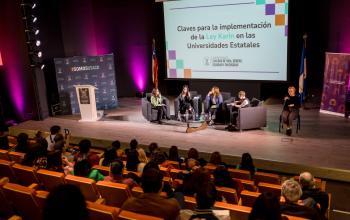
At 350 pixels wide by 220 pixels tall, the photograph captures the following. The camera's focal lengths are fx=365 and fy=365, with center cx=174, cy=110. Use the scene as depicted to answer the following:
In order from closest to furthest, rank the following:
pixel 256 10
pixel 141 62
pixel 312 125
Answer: pixel 312 125 < pixel 256 10 < pixel 141 62

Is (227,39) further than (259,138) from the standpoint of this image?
Yes

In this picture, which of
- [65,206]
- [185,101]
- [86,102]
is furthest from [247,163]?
[86,102]

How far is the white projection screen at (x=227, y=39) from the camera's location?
8945 millimetres

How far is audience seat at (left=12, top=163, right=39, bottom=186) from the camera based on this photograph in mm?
4031

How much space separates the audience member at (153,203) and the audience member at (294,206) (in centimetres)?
103

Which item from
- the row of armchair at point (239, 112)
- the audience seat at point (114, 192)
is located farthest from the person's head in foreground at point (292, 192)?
the row of armchair at point (239, 112)

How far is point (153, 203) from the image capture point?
Result: 267cm

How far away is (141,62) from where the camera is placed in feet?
41.4

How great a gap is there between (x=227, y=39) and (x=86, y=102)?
4.10m

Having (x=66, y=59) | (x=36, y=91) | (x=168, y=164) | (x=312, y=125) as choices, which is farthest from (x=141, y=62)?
(x=168, y=164)

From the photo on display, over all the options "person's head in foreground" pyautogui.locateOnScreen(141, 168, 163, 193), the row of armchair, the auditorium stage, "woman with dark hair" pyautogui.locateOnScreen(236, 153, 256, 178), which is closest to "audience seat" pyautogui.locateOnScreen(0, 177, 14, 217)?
"person's head in foreground" pyautogui.locateOnScreen(141, 168, 163, 193)

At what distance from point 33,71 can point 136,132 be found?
11.4ft

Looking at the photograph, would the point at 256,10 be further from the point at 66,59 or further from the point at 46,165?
the point at 46,165

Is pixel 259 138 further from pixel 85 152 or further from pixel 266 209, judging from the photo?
pixel 266 209
